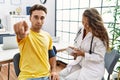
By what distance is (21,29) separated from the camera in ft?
4.18

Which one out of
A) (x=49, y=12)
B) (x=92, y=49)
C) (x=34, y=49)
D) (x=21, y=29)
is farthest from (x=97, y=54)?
(x=49, y=12)

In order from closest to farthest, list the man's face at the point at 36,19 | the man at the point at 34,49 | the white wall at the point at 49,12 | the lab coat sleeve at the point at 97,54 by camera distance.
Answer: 1. the man at the point at 34,49
2. the man's face at the point at 36,19
3. the lab coat sleeve at the point at 97,54
4. the white wall at the point at 49,12

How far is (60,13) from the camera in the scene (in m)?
4.59

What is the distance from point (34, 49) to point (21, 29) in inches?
9.0

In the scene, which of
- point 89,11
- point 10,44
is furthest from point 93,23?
point 10,44

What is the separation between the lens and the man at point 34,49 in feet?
4.50

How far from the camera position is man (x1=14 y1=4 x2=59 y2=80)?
54.0 inches

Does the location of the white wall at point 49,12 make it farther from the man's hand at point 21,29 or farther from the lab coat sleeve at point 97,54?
the man's hand at point 21,29

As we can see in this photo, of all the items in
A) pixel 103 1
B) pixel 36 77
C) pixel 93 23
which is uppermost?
pixel 103 1

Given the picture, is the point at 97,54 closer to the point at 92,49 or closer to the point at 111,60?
the point at 92,49

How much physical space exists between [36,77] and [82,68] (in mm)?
509

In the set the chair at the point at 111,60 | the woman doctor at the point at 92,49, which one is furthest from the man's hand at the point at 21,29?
the chair at the point at 111,60

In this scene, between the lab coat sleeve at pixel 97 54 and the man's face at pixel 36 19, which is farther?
the lab coat sleeve at pixel 97 54

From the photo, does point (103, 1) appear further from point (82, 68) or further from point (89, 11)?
point (82, 68)
